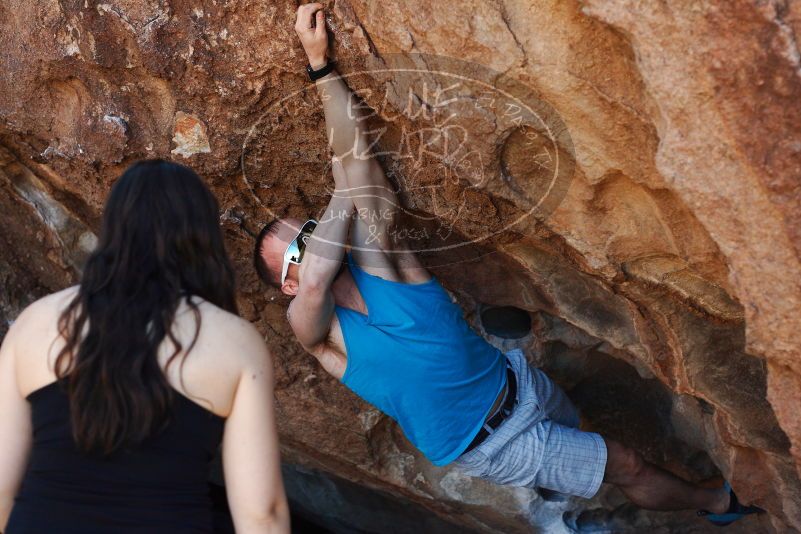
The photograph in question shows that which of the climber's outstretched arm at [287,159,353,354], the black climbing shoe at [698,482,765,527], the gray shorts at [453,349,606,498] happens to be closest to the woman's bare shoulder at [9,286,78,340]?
the climber's outstretched arm at [287,159,353,354]

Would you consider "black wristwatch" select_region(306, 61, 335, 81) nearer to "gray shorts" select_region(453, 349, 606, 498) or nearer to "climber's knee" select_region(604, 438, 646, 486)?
"gray shorts" select_region(453, 349, 606, 498)

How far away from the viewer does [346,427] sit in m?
3.16

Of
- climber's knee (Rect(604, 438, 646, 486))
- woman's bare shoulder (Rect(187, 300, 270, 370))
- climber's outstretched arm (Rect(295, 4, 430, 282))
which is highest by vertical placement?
climber's outstretched arm (Rect(295, 4, 430, 282))

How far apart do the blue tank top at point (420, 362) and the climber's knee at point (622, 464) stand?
42 centimetres

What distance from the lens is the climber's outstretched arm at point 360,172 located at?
2.09 meters

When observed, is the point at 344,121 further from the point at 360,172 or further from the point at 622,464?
the point at 622,464

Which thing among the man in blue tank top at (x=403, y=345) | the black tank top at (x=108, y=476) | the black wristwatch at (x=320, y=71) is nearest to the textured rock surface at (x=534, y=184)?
the black wristwatch at (x=320, y=71)

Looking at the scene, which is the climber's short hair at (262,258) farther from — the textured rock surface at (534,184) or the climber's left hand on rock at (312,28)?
the climber's left hand on rock at (312,28)

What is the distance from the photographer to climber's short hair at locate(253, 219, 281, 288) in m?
2.46

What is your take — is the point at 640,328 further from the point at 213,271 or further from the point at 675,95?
the point at 213,271

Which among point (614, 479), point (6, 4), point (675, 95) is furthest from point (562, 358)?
point (6, 4)

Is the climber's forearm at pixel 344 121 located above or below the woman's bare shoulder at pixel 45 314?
above

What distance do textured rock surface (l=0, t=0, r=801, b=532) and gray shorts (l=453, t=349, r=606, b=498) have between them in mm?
292

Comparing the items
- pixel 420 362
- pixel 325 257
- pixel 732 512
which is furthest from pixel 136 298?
pixel 732 512
